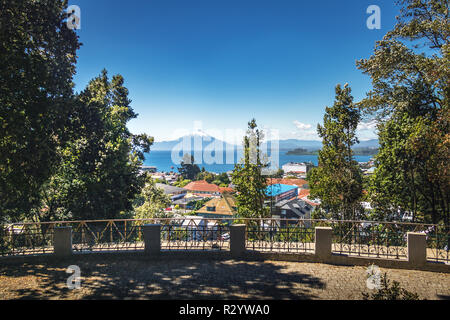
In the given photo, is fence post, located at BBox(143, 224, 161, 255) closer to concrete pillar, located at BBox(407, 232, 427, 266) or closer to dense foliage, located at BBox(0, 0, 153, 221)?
dense foliage, located at BBox(0, 0, 153, 221)

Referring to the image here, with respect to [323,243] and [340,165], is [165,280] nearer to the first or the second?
[323,243]

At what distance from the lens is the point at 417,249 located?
7.41 metres

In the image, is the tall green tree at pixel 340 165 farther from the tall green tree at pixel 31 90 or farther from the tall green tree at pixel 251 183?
the tall green tree at pixel 31 90

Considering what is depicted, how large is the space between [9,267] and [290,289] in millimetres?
8493

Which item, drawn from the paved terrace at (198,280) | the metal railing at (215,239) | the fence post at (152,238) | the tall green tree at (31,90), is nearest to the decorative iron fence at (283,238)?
the metal railing at (215,239)

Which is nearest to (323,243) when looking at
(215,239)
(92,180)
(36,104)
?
(215,239)

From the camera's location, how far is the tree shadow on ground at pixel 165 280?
5.90 m

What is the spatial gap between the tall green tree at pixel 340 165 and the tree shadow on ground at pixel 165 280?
11727 mm

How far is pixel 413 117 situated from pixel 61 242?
18.2 m

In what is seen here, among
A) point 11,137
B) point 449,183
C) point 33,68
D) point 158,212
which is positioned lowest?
point 158,212

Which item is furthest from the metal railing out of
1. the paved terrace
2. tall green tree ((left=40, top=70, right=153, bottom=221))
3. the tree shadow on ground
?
tall green tree ((left=40, top=70, right=153, bottom=221))

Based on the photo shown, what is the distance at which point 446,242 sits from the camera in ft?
26.2

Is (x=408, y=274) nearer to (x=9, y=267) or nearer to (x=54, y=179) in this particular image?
(x=9, y=267)

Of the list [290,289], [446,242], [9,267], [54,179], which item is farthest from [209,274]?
[54,179]
